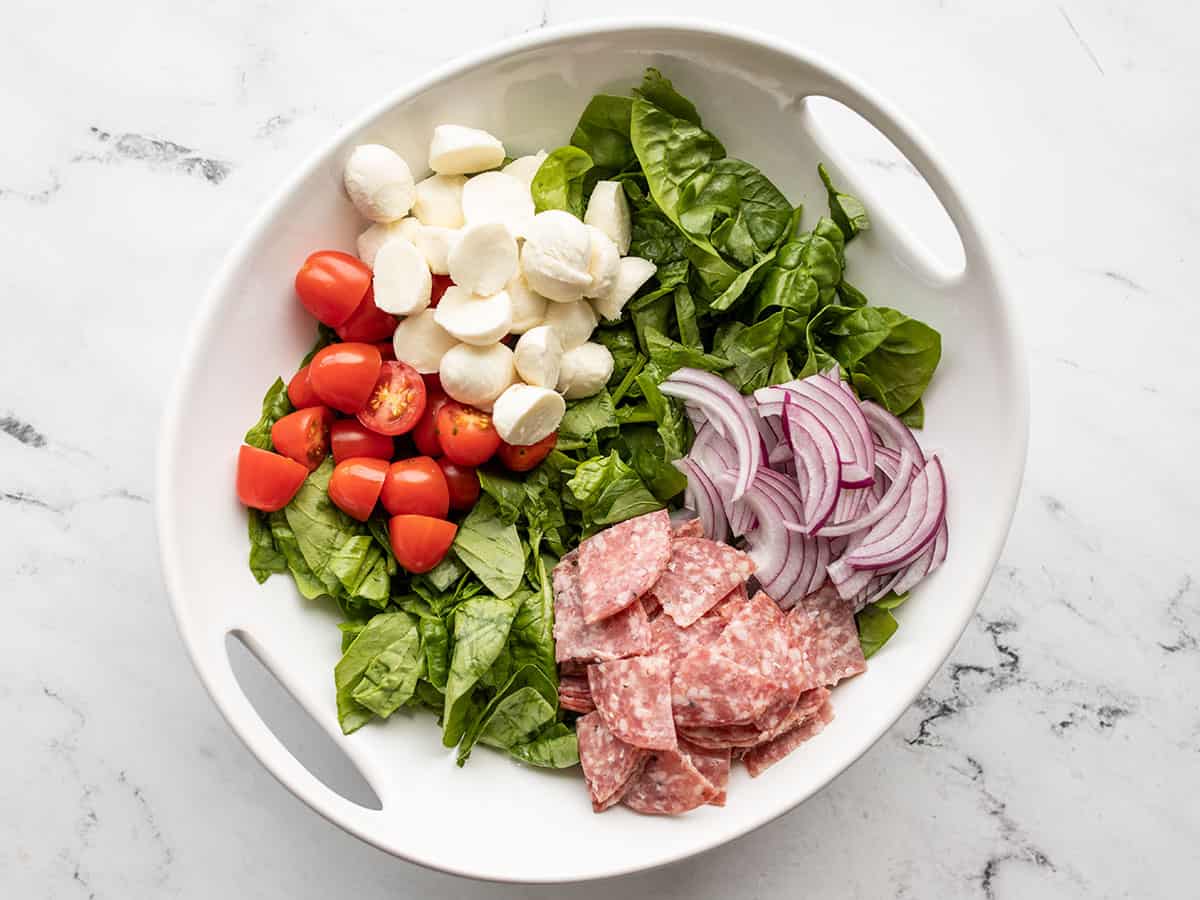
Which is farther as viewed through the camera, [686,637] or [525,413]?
[686,637]

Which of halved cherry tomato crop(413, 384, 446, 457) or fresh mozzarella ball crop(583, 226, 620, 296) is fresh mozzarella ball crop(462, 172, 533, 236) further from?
halved cherry tomato crop(413, 384, 446, 457)

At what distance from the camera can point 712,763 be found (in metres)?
1.70

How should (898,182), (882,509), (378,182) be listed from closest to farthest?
(378,182)
(882,509)
(898,182)

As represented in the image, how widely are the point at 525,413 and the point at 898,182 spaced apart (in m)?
0.88

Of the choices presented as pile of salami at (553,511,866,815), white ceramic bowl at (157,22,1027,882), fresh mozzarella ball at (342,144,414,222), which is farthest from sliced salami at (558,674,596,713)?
fresh mozzarella ball at (342,144,414,222)

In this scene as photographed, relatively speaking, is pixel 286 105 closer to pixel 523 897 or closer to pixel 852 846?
pixel 523 897

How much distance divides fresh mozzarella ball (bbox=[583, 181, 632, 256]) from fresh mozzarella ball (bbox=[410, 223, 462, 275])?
0.24 meters

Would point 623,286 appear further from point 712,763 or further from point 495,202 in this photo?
point 712,763

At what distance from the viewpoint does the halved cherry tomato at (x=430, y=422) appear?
68.1 inches

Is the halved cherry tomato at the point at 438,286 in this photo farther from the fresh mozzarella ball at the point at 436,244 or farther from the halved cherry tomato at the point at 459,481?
the halved cherry tomato at the point at 459,481

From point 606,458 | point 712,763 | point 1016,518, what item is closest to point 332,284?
point 606,458

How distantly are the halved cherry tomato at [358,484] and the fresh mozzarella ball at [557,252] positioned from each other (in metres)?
0.41

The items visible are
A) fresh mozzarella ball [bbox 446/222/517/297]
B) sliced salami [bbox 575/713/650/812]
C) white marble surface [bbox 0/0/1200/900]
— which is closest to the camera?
fresh mozzarella ball [bbox 446/222/517/297]

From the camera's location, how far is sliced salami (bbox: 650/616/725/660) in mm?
1729
